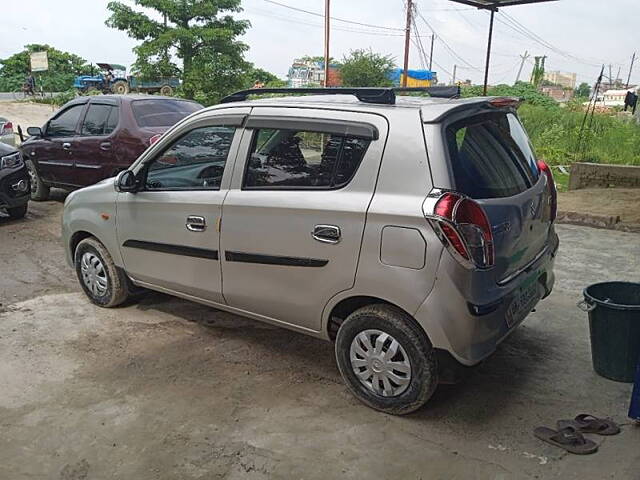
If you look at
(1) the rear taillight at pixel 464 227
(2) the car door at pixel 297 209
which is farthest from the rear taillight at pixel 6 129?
(1) the rear taillight at pixel 464 227

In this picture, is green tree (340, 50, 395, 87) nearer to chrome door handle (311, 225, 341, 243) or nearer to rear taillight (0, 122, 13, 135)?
rear taillight (0, 122, 13, 135)

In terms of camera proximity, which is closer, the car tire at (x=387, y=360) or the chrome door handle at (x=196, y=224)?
the car tire at (x=387, y=360)

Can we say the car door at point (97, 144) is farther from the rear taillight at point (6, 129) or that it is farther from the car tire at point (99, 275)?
the rear taillight at point (6, 129)

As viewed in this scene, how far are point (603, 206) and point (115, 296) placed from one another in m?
6.62

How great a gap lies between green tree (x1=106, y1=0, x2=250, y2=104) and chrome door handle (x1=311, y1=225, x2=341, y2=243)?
18.2 m

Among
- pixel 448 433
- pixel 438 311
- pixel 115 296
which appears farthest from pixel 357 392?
pixel 115 296

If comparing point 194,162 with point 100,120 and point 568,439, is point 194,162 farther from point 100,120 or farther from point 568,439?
point 100,120

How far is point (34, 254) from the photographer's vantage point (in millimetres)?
6402

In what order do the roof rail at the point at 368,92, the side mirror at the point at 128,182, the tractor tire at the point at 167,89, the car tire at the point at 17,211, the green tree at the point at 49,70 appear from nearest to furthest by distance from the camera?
the roof rail at the point at 368,92, the side mirror at the point at 128,182, the car tire at the point at 17,211, the tractor tire at the point at 167,89, the green tree at the point at 49,70

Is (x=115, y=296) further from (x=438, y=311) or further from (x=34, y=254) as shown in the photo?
(x=438, y=311)

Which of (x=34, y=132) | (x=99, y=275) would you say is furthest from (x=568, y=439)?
(x=34, y=132)

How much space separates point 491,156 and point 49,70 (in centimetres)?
4221

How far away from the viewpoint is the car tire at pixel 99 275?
4.58m

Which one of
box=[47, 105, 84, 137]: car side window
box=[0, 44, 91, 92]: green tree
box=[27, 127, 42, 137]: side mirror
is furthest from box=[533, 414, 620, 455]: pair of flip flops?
box=[0, 44, 91, 92]: green tree
